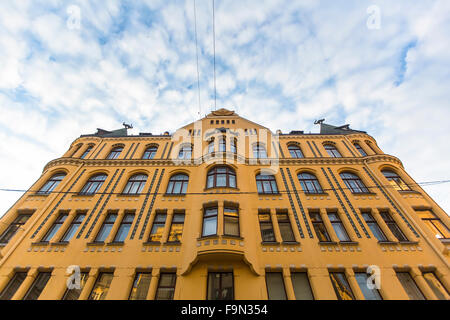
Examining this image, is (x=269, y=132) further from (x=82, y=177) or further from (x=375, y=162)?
(x=82, y=177)

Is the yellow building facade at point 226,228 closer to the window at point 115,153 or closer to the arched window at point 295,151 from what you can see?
the arched window at point 295,151

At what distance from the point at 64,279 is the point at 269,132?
19823 mm

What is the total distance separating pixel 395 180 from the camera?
16.4m

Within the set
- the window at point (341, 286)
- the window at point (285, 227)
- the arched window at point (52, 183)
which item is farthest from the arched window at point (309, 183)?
the arched window at point (52, 183)

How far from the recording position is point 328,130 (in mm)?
24156

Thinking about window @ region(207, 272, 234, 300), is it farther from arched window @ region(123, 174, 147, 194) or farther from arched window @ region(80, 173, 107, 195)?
arched window @ region(80, 173, 107, 195)

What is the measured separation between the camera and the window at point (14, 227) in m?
13.2

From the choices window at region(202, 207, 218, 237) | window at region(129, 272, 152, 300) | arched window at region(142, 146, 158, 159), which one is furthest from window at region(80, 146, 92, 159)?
window at region(202, 207, 218, 237)

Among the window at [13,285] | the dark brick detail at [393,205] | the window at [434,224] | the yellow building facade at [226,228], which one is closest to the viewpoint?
the window at [13,285]

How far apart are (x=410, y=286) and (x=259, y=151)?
539 inches

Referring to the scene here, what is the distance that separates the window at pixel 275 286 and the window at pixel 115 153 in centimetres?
1738

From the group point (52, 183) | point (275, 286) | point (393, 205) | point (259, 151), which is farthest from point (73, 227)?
point (393, 205)

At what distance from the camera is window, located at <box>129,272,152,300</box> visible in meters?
10.7
